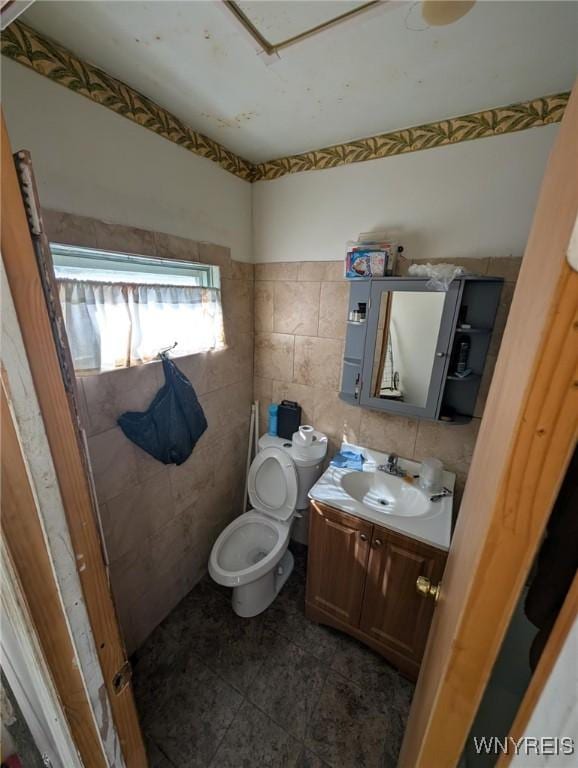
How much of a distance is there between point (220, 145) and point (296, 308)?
2.95 feet

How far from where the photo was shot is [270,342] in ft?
6.26

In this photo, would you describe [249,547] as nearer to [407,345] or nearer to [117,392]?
[117,392]

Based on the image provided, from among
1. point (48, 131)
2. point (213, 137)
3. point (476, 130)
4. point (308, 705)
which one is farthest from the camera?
point (213, 137)

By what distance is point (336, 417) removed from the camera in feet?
5.89

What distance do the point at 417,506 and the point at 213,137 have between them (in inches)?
82.0

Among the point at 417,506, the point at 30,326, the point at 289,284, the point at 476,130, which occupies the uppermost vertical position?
the point at 476,130

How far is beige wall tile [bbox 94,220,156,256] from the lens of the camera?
1083mm

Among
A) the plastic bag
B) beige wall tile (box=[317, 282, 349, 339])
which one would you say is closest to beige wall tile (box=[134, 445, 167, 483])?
beige wall tile (box=[317, 282, 349, 339])

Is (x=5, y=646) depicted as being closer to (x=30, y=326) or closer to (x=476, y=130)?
(x=30, y=326)

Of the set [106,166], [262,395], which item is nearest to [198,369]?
[262,395]

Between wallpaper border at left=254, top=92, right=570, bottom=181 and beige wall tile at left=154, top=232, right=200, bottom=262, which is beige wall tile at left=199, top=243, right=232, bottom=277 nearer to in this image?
beige wall tile at left=154, top=232, right=200, bottom=262

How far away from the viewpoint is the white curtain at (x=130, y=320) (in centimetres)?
103

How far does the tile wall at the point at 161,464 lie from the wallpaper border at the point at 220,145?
0.41 metres

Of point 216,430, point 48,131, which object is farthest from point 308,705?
point 48,131
